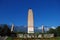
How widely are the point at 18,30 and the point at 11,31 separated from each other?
112 centimetres

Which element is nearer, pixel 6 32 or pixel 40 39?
pixel 40 39

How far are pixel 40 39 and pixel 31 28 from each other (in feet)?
26.7

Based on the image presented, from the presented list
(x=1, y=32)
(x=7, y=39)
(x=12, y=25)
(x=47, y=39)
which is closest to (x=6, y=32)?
(x=1, y=32)

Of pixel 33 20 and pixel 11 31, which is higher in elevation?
pixel 33 20

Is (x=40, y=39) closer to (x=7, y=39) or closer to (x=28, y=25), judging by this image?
(x=7, y=39)

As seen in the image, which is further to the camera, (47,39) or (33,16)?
(33,16)

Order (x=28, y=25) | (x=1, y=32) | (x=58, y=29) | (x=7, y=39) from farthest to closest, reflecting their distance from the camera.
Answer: (x=28, y=25), (x=58, y=29), (x=1, y=32), (x=7, y=39)

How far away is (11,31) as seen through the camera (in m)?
25.0

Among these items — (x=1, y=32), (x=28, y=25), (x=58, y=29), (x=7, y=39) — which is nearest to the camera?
(x=7, y=39)

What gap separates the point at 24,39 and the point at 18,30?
640 centimetres

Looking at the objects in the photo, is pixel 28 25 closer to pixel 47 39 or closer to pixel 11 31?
pixel 11 31

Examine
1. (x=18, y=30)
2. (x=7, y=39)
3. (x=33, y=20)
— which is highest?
(x=33, y=20)

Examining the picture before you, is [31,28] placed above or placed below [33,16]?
below

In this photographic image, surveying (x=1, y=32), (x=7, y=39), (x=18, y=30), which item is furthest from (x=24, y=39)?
(x=18, y=30)
